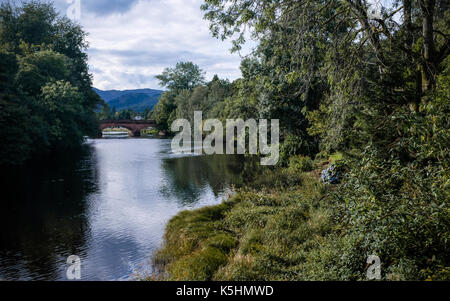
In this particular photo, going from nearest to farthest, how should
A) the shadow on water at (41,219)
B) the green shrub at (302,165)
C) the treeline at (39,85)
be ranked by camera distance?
the shadow on water at (41,219) → the green shrub at (302,165) → the treeline at (39,85)

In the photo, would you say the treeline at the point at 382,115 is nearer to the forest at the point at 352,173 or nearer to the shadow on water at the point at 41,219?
the forest at the point at 352,173

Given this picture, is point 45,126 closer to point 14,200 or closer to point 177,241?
point 14,200

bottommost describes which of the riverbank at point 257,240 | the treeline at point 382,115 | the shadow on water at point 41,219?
the shadow on water at point 41,219

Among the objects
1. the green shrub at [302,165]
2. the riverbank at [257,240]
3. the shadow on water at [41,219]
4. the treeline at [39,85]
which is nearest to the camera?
the riverbank at [257,240]

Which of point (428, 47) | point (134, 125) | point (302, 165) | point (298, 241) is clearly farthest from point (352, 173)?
point (134, 125)

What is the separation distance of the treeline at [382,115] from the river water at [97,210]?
5026mm

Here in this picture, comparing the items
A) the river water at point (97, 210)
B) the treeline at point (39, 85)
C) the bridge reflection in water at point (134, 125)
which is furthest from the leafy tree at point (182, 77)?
the river water at point (97, 210)

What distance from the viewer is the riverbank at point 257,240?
24.5 feet

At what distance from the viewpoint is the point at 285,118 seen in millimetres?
23953

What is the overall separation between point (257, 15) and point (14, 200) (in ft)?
53.6

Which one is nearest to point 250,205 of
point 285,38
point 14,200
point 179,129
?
point 285,38

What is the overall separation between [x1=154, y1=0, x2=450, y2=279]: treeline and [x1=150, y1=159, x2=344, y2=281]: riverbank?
0.73 feet

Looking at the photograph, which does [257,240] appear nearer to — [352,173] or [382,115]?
[352,173]

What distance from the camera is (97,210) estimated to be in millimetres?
16281
